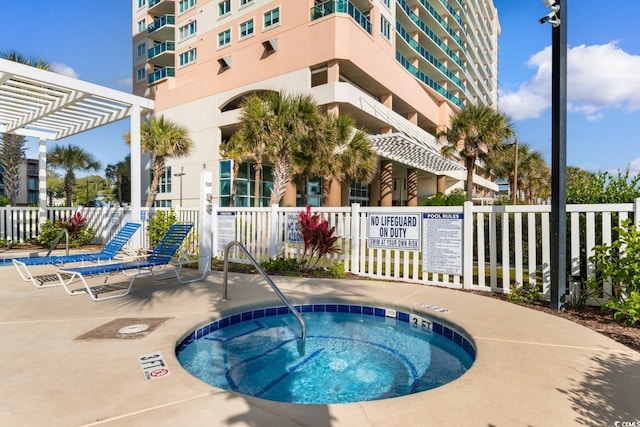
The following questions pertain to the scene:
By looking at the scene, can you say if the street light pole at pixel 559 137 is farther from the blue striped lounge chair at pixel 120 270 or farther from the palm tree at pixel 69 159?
the palm tree at pixel 69 159

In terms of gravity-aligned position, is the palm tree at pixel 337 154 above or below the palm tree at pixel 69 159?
below

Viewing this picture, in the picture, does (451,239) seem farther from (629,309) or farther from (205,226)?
(205,226)

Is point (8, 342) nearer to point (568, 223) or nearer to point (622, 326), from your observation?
point (622, 326)

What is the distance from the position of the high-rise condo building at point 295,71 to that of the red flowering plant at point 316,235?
1261 cm

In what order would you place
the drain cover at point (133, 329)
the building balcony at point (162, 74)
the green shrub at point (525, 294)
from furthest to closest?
the building balcony at point (162, 74) → the green shrub at point (525, 294) → the drain cover at point (133, 329)

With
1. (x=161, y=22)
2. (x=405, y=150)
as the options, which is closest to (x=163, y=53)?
(x=161, y=22)

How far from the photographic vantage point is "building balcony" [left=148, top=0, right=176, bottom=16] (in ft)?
99.7

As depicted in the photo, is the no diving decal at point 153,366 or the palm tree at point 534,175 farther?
the palm tree at point 534,175

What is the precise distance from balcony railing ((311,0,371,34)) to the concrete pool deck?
64.0 ft

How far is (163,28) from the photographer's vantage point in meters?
30.2

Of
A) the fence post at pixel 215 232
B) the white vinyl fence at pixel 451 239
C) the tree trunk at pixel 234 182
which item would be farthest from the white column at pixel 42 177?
the tree trunk at pixel 234 182

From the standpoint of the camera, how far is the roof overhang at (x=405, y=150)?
19.8 meters

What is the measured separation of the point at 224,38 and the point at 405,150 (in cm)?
1590

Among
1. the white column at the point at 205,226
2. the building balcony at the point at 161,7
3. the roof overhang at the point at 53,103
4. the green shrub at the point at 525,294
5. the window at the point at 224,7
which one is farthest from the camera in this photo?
the building balcony at the point at 161,7
